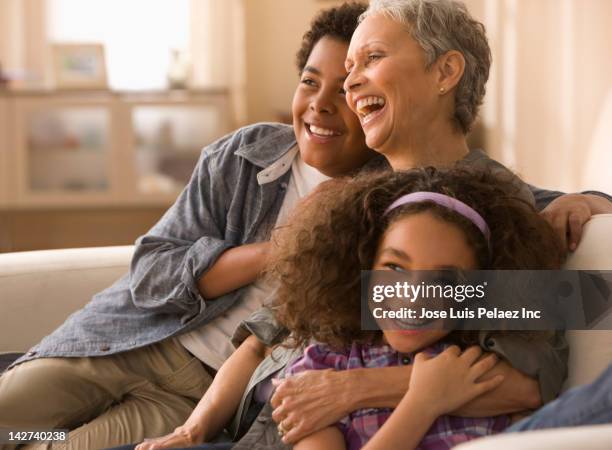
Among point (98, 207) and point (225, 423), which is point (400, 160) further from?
point (98, 207)

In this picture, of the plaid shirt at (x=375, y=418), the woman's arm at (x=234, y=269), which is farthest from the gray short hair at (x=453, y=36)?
the plaid shirt at (x=375, y=418)

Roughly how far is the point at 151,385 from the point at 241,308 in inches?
9.2

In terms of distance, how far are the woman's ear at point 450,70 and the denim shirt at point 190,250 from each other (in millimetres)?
416

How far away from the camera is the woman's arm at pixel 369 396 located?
1.33 m

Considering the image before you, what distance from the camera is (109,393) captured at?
1910 millimetres

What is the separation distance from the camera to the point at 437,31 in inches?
68.7

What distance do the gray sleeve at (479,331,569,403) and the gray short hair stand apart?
0.55 meters

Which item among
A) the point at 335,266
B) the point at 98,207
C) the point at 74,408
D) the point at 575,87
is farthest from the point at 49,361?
the point at 98,207

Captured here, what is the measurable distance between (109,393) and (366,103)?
0.76 m

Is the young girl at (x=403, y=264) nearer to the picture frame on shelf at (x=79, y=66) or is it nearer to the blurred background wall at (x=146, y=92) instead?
the blurred background wall at (x=146, y=92)

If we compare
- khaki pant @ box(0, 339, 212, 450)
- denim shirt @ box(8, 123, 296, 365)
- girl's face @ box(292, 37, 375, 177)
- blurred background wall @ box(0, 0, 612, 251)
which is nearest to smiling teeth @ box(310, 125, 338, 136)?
girl's face @ box(292, 37, 375, 177)

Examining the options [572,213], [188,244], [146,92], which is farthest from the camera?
[146,92]

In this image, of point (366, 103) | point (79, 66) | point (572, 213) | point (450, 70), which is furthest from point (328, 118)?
point (79, 66)

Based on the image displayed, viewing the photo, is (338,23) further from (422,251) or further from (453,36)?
(422,251)
